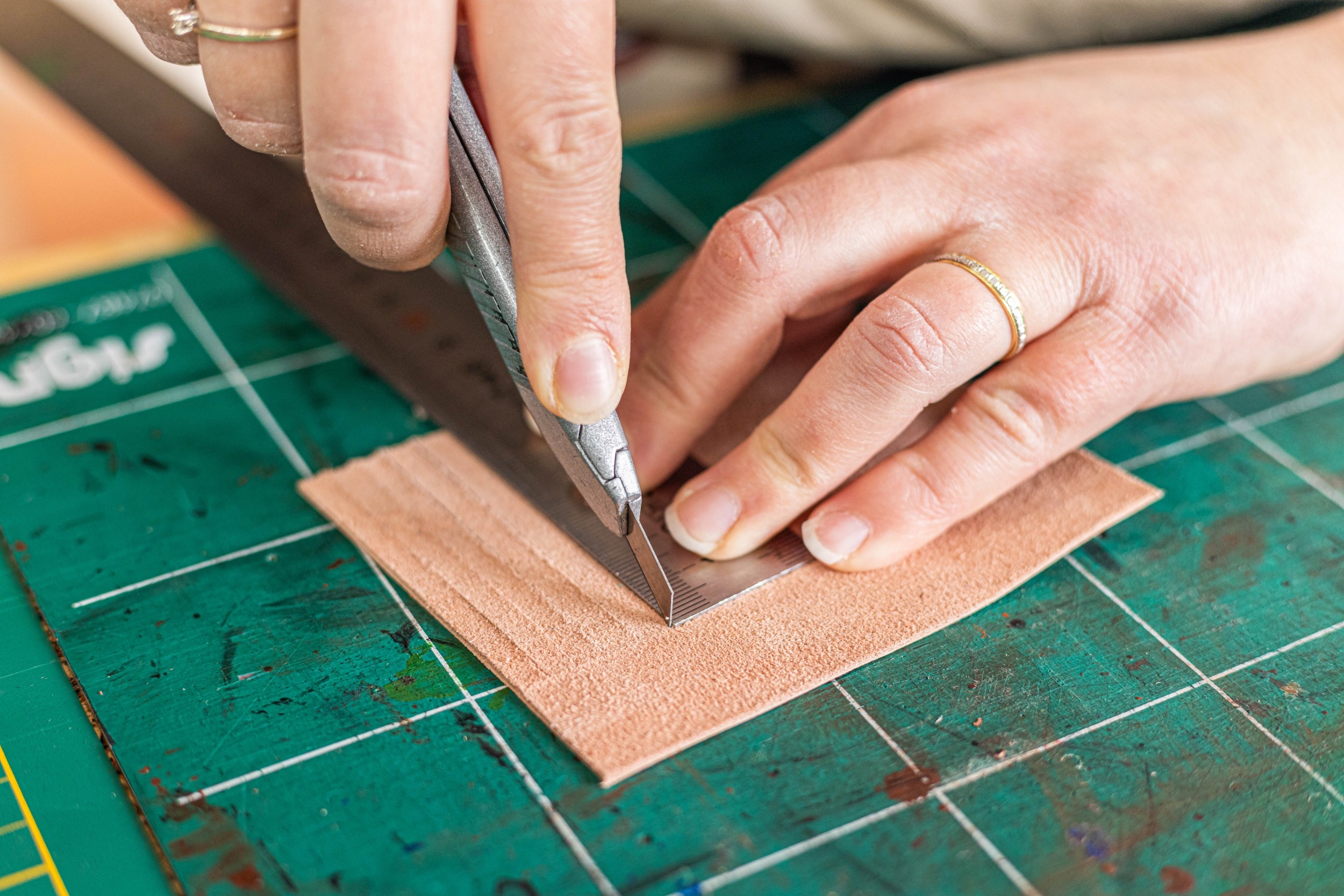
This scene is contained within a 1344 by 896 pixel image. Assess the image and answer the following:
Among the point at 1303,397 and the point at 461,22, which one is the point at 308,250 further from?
the point at 1303,397

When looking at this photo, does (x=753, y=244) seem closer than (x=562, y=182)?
No

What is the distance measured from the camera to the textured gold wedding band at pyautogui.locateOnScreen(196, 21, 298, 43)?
0.80 meters

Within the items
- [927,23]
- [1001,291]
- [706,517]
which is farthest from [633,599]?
[927,23]

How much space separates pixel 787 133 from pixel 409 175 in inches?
53.2

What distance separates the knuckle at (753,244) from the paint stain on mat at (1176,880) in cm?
63

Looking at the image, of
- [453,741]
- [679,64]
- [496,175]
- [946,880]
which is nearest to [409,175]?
[496,175]

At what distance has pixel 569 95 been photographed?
2.59ft

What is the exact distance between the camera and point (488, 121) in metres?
0.83

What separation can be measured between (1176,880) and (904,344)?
51cm

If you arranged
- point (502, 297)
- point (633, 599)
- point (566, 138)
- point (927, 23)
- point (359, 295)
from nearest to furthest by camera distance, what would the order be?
point (566, 138)
point (502, 297)
point (633, 599)
point (359, 295)
point (927, 23)

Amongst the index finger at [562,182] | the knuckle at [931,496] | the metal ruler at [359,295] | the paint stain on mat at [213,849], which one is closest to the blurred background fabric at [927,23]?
the metal ruler at [359,295]

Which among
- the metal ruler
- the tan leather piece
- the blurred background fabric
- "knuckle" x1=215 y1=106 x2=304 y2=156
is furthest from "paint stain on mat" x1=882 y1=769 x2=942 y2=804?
the blurred background fabric

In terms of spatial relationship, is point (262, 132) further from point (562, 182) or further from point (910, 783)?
point (910, 783)

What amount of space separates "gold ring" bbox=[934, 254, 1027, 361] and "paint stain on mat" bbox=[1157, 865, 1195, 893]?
1.69 ft
